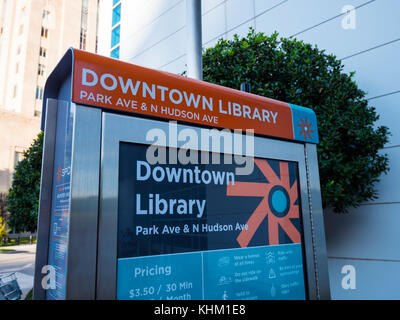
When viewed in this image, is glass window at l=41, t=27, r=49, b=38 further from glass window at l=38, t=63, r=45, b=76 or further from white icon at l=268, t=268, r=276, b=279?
white icon at l=268, t=268, r=276, b=279

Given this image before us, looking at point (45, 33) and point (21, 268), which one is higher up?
point (45, 33)

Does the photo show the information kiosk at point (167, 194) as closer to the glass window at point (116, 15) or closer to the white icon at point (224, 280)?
the white icon at point (224, 280)

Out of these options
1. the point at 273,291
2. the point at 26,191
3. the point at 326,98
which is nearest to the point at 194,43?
the point at 326,98

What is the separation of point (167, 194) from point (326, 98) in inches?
161

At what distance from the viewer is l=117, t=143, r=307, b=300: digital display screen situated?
1822 mm

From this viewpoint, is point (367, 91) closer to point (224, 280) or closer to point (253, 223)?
point (253, 223)

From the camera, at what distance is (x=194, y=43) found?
4098 millimetres

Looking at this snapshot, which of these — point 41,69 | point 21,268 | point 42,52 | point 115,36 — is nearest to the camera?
point 21,268

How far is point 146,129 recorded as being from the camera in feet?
6.40

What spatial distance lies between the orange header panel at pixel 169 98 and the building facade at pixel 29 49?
31.7 meters

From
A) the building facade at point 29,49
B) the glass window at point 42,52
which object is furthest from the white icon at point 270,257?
the glass window at point 42,52

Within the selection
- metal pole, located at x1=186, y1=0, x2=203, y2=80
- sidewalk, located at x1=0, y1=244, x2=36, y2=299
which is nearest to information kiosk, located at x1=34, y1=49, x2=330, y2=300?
metal pole, located at x1=186, y1=0, x2=203, y2=80
